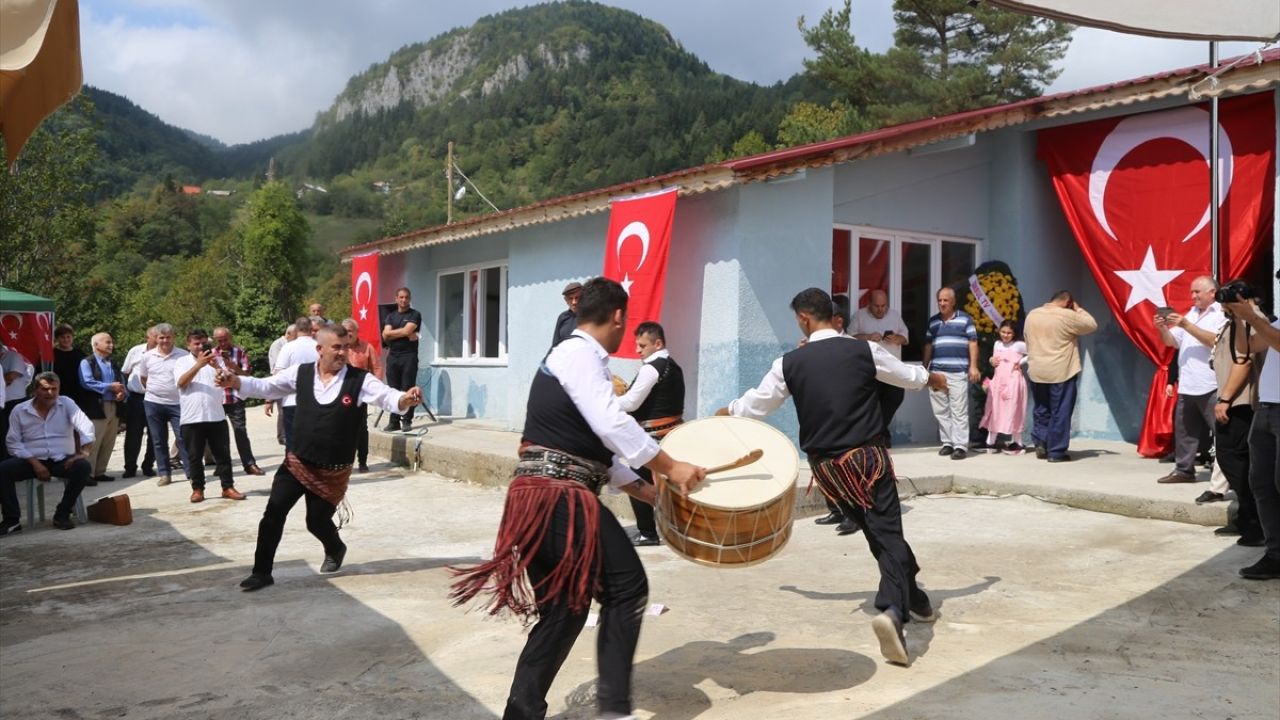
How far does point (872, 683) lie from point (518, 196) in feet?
229

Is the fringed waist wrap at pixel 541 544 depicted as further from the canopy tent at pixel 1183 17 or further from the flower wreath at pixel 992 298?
the flower wreath at pixel 992 298

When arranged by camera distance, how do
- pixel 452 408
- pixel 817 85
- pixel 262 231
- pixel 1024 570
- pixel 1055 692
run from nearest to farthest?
pixel 1055 692
pixel 1024 570
pixel 452 408
pixel 817 85
pixel 262 231

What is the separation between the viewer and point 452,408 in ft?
50.3

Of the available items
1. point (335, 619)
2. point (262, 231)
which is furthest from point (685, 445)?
point (262, 231)

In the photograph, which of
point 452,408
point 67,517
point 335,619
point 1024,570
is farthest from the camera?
point 452,408

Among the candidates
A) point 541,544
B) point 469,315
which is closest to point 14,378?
point 469,315

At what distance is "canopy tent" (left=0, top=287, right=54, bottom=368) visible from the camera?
459 inches

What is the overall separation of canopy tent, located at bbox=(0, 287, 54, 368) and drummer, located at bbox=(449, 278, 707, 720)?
9.87m

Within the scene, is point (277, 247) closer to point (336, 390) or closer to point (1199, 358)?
point (336, 390)

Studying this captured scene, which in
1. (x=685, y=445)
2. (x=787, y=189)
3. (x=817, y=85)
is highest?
(x=817, y=85)

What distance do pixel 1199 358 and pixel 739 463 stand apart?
5.27 metres

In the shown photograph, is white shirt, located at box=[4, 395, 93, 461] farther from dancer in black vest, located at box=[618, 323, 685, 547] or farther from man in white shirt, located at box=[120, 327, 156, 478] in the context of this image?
dancer in black vest, located at box=[618, 323, 685, 547]

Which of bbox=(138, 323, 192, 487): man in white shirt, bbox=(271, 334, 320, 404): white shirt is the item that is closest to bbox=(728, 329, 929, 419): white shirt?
bbox=(271, 334, 320, 404): white shirt

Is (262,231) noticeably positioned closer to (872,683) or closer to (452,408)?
(452,408)
